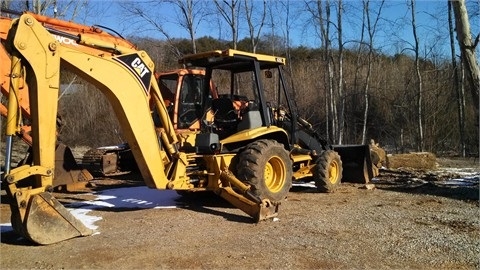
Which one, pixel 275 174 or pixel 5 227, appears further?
pixel 275 174

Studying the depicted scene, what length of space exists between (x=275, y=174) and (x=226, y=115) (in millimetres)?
1366

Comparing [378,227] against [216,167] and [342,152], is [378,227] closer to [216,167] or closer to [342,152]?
[216,167]

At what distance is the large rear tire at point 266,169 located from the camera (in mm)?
6930

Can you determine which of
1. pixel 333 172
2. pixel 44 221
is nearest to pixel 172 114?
pixel 333 172

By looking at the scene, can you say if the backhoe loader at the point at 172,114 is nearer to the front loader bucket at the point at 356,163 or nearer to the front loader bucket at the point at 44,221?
the front loader bucket at the point at 356,163

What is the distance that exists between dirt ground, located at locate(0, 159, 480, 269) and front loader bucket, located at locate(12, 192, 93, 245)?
11cm

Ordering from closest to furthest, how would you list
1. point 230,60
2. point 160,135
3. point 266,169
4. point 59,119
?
point 160,135 → point 266,169 → point 230,60 → point 59,119

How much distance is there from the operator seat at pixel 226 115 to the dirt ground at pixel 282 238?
1.37 metres

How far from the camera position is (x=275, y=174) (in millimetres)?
7719

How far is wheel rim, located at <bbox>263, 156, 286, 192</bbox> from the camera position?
7542 millimetres

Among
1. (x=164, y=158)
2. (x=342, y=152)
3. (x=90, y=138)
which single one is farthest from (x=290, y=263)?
(x=90, y=138)

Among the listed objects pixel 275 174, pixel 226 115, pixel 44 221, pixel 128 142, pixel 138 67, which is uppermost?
pixel 138 67

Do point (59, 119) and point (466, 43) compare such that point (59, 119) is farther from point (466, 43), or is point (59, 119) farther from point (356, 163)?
point (466, 43)

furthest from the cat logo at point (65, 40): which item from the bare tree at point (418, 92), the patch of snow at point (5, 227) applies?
the bare tree at point (418, 92)
